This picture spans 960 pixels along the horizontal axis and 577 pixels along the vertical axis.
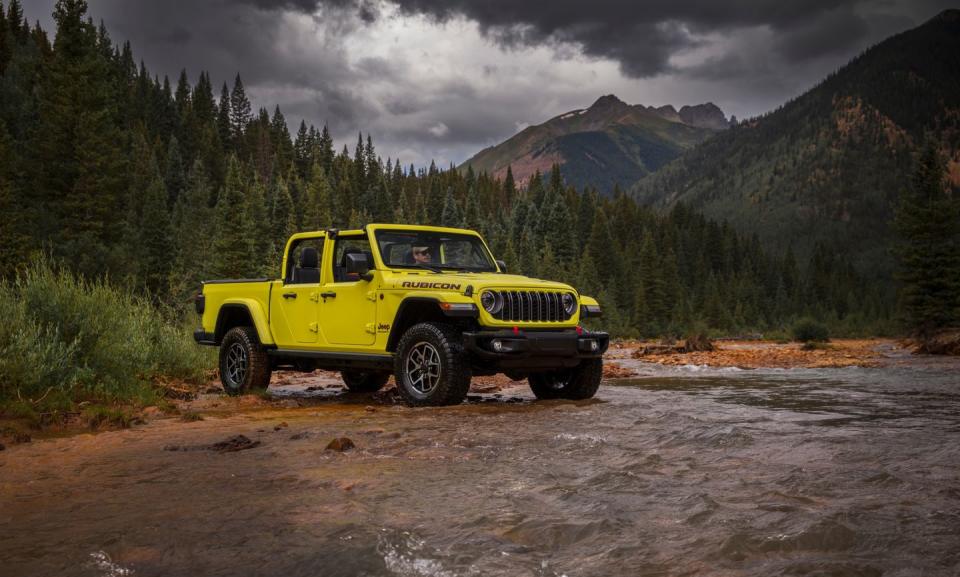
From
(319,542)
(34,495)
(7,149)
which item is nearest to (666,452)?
(319,542)

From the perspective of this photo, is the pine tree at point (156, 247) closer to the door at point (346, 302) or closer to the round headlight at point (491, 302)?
the door at point (346, 302)

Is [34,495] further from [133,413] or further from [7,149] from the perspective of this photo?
[7,149]

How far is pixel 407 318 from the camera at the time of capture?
918cm

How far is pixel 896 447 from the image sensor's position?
5.58 meters

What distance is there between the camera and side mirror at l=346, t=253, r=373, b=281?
9227mm

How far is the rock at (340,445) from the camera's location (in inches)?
225

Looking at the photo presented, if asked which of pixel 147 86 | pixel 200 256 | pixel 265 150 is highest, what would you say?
pixel 147 86

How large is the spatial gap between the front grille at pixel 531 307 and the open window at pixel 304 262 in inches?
119

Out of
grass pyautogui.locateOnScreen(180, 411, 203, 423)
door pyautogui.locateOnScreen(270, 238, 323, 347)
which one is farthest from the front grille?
grass pyautogui.locateOnScreen(180, 411, 203, 423)

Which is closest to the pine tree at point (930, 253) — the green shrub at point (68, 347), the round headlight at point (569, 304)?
the round headlight at point (569, 304)

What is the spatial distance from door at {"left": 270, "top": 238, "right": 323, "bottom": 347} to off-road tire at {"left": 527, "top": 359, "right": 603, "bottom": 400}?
10.2 feet

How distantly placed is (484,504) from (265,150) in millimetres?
155560

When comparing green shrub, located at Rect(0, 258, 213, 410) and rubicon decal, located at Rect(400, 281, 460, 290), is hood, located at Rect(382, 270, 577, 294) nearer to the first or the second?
rubicon decal, located at Rect(400, 281, 460, 290)

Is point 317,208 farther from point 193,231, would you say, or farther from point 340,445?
point 340,445
